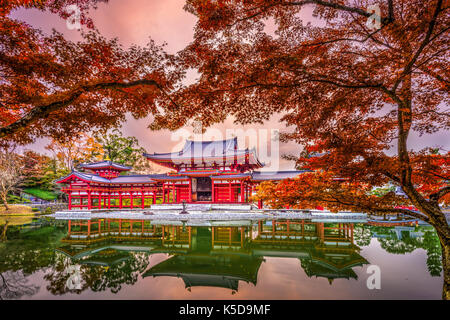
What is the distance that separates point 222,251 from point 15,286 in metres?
5.55

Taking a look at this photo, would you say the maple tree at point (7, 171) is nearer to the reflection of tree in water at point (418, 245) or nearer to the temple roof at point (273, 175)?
the temple roof at point (273, 175)

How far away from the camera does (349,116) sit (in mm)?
3352

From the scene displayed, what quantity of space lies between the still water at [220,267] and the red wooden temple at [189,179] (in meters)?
8.55

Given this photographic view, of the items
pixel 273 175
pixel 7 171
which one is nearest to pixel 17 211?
pixel 7 171

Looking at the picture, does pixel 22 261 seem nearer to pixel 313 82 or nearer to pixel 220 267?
pixel 220 267

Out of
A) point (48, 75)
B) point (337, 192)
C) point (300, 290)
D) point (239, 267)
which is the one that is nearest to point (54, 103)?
point (48, 75)

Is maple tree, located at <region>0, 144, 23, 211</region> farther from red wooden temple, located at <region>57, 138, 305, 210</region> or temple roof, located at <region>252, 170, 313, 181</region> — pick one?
temple roof, located at <region>252, 170, 313, 181</region>

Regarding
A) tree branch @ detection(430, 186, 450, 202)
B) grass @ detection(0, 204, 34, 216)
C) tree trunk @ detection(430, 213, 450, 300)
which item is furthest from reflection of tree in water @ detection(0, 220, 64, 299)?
grass @ detection(0, 204, 34, 216)

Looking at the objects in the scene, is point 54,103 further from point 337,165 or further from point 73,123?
point 337,165

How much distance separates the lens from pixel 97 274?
16.7 ft

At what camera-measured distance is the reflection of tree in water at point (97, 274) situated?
441 centimetres

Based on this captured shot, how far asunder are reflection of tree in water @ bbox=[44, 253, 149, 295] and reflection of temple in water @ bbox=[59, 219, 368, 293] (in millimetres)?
312

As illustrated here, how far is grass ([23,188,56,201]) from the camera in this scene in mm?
26252

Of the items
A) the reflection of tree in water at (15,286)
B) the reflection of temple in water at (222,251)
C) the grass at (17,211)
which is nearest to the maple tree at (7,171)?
the grass at (17,211)
